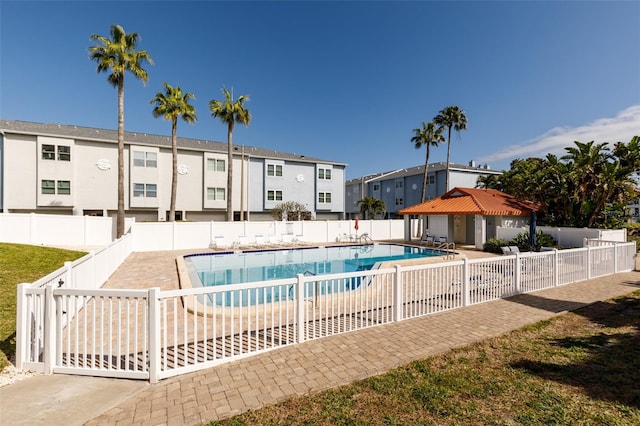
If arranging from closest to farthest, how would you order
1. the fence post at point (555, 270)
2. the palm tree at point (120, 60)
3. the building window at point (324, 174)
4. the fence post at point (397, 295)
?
the fence post at point (397, 295) < the fence post at point (555, 270) < the palm tree at point (120, 60) < the building window at point (324, 174)

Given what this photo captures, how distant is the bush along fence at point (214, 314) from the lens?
13.3 ft

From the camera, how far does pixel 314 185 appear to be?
36812 millimetres

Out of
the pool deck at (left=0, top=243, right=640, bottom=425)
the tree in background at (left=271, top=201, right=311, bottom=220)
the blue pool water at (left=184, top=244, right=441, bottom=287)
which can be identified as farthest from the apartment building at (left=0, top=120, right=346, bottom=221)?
the pool deck at (left=0, top=243, right=640, bottom=425)

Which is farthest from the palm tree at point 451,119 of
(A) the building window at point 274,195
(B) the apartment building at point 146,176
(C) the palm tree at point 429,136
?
(A) the building window at point 274,195

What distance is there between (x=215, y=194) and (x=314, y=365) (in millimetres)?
30972

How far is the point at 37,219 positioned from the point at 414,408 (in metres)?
23.1

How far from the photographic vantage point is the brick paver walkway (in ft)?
11.0

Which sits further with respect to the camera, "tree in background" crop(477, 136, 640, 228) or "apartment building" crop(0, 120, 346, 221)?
"apartment building" crop(0, 120, 346, 221)

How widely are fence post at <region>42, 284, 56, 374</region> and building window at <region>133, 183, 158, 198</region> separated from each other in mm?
28838

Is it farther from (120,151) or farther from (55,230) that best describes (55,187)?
(120,151)

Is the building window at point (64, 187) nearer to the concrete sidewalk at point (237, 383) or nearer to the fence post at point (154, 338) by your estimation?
the concrete sidewalk at point (237, 383)

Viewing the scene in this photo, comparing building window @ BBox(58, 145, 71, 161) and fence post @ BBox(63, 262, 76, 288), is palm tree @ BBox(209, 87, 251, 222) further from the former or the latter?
fence post @ BBox(63, 262, 76, 288)

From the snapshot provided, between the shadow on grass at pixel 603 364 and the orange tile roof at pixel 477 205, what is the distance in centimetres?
1489

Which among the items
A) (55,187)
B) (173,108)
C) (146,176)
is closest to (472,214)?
(173,108)
